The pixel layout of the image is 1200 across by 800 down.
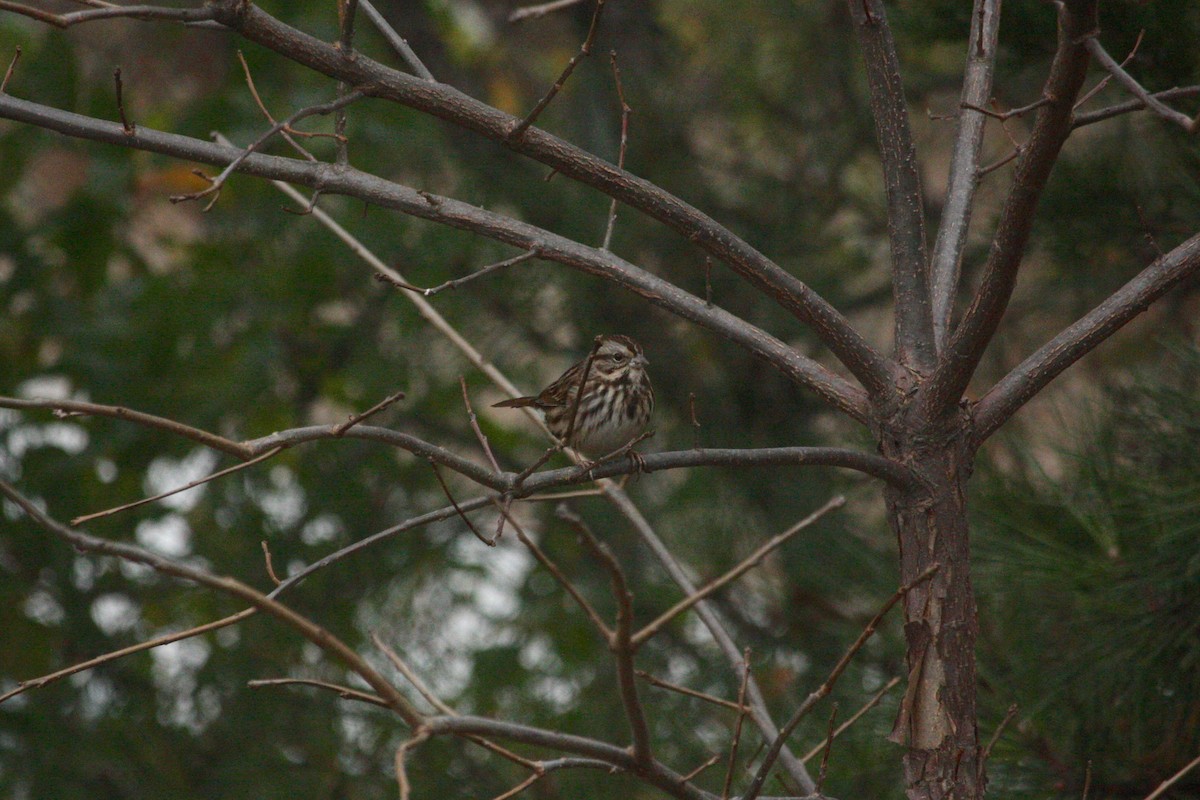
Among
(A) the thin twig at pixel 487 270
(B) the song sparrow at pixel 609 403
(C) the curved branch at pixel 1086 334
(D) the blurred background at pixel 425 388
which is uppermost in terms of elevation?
(D) the blurred background at pixel 425 388

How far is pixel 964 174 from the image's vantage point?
1874 millimetres

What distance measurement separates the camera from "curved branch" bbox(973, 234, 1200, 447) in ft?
5.22

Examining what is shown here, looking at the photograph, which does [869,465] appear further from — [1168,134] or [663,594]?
[663,594]

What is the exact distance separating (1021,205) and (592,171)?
52 centimetres

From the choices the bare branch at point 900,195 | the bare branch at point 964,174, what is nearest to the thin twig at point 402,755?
the bare branch at point 900,195

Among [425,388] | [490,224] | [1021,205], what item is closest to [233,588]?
[490,224]

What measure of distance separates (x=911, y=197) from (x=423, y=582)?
3330mm

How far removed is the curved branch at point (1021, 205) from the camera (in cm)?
128

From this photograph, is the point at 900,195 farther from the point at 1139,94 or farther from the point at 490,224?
the point at 490,224

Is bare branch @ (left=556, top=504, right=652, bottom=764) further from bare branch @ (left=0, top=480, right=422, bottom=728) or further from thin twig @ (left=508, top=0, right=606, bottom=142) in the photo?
thin twig @ (left=508, top=0, right=606, bottom=142)

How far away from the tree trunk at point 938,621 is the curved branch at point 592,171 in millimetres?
110

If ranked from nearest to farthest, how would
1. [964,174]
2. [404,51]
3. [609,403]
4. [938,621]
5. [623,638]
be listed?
[623,638], [938,621], [404,51], [964,174], [609,403]

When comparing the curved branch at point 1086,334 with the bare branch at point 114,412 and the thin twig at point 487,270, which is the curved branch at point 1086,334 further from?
the bare branch at point 114,412

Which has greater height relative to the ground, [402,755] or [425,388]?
[425,388]
